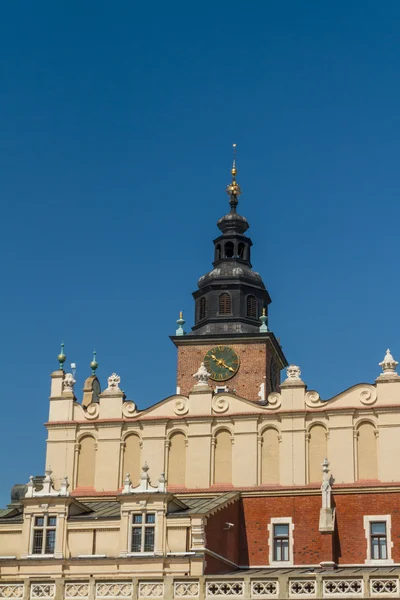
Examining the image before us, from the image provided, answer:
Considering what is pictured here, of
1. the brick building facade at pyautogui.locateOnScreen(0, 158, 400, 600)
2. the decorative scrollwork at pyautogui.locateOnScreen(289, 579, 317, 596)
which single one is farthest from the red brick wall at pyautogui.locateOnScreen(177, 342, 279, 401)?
the decorative scrollwork at pyautogui.locateOnScreen(289, 579, 317, 596)

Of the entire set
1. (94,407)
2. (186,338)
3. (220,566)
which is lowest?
(220,566)

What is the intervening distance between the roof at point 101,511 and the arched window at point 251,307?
19.1 metres

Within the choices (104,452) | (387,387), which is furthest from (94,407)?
(387,387)

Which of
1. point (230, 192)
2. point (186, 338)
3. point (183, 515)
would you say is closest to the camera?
point (183, 515)

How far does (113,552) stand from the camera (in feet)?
183

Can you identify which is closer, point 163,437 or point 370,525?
point 370,525

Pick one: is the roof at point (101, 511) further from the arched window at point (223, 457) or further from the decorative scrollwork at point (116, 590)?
the decorative scrollwork at point (116, 590)

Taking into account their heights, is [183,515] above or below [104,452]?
below

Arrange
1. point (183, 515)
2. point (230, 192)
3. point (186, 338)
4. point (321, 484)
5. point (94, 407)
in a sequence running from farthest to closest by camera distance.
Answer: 1. point (230, 192)
2. point (186, 338)
3. point (94, 407)
4. point (321, 484)
5. point (183, 515)

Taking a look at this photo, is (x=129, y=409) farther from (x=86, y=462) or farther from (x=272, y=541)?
(x=272, y=541)

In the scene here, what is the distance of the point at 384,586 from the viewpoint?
1900 inches

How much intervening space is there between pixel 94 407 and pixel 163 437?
4376 mm

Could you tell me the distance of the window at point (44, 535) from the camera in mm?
56688

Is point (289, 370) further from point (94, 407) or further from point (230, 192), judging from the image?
point (230, 192)
